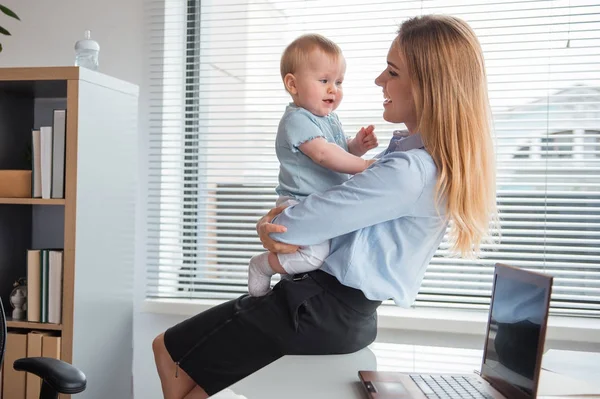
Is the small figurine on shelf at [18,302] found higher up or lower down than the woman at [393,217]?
lower down

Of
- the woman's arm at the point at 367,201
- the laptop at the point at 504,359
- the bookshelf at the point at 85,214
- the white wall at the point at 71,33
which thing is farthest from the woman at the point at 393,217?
the white wall at the point at 71,33

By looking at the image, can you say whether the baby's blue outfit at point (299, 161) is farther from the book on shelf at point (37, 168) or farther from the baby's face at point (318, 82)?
the book on shelf at point (37, 168)

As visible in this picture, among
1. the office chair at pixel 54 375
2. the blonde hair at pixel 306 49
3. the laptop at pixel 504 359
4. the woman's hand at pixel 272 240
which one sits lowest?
the office chair at pixel 54 375

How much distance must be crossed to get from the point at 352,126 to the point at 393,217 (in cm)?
132

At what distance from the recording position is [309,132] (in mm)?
1664

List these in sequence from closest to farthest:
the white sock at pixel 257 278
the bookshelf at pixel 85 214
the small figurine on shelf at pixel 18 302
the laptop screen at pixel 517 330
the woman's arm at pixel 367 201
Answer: the laptop screen at pixel 517 330 < the woman's arm at pixel 367 201 < the white sock at pixel 257 278 < the bookshelf at pixel 85 214 < the small figurine on shelf at pixel 18 302

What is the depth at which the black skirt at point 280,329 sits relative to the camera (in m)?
1.50

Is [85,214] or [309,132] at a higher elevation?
[309,132]

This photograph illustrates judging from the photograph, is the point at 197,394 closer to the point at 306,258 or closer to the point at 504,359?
the point at 306,258

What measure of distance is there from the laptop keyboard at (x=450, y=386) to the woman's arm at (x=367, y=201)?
13.7 inches

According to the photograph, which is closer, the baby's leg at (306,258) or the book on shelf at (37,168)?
the baby's leg at (306,258)

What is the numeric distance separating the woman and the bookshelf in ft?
3.08

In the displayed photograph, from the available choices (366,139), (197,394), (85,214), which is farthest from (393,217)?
(85,214)

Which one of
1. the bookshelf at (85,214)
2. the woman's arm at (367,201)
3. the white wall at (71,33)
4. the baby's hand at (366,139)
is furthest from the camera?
the white wall at (71,33)
